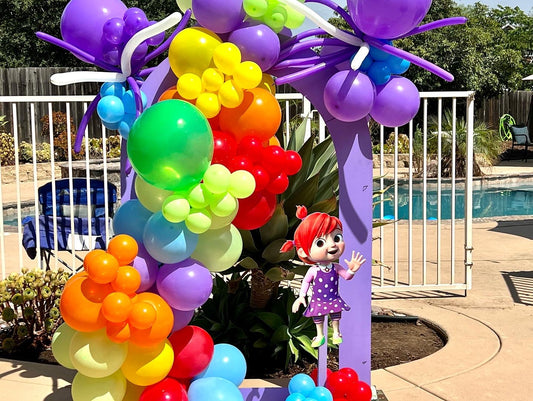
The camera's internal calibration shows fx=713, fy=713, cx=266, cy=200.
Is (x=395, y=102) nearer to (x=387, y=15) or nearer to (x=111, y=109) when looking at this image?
(x=387, y=15)

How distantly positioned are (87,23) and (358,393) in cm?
224

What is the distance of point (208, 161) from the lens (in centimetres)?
305

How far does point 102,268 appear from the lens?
2.94 meters

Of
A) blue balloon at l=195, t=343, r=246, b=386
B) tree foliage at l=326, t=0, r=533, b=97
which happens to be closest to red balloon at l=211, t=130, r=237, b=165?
blue balloon at l=195, t=343, r=246, b=386

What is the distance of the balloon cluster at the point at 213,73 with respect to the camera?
10.5 ft

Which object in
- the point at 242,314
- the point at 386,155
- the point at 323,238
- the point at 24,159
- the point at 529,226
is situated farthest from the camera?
the point at 386,155

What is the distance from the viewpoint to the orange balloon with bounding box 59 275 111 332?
297 centimetres

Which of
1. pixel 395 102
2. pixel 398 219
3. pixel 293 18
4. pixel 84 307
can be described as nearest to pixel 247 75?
pixel 293 18

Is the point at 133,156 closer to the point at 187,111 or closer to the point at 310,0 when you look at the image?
the point at 187,111

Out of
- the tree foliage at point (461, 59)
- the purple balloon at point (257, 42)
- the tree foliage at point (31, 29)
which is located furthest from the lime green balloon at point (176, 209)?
the tree foliage at point (31, 29)

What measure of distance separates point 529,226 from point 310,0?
22.3 ft

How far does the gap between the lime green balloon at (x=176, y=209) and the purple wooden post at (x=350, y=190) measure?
71cm

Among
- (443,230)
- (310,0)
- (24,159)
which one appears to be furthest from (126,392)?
(24,159)

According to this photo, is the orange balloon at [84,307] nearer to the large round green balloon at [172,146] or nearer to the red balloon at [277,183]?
the large round green balloon at [172,146]
